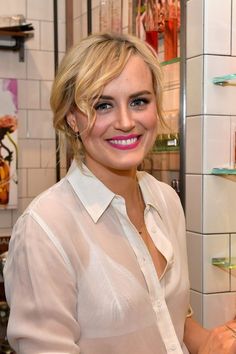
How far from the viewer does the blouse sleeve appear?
3.23 ft

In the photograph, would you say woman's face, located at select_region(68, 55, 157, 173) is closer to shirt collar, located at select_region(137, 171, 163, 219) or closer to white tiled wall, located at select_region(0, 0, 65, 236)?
shirt collar, located at select_region(137, 171, 163, 219)

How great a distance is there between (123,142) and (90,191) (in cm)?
13

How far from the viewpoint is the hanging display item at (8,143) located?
8.96ft

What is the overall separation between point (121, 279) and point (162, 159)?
79 centimetres

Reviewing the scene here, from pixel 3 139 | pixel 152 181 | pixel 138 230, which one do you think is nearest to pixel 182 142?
pixel 152 181

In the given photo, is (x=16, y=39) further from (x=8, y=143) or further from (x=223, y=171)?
(x=223, y=171)

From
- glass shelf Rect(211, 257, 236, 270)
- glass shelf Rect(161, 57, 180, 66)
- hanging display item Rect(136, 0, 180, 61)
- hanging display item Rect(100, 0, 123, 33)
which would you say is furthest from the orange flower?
glass shelf Rect(211, 257, 236, 270)

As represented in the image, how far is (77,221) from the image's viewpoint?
1072 millimetres

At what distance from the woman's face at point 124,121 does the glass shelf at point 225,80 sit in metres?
0.42

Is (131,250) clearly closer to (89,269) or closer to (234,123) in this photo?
(89,269)

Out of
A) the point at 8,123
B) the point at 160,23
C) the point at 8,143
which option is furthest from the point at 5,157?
the point at 160,23

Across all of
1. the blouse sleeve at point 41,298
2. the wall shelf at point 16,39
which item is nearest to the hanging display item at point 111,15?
the wall shelf at point 16,39

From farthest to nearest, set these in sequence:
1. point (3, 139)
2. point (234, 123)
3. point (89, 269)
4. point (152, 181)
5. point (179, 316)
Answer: point (3, 139) → point (234, 123) → point (152, 181) → point (179, 316) → point (89, 269)

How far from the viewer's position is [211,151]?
154cm
